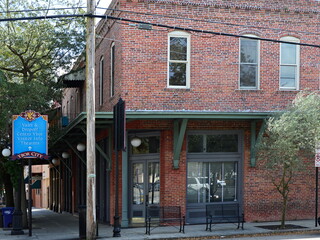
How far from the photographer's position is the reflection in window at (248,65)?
1930cm

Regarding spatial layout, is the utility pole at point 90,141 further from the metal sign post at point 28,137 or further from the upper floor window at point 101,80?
the upper floor window at point 101,80

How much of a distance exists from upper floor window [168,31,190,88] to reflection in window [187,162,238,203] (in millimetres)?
2944

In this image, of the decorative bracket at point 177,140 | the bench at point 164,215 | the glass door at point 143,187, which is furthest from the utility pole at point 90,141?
the glass door at point 143,187

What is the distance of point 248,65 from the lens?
63.5 ft

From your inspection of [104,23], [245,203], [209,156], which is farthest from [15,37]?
[245,203]

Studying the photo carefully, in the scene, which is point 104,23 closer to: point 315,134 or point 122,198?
point 122,198

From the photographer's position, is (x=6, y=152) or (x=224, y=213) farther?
(x=224, y=213)

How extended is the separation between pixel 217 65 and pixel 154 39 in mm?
2458

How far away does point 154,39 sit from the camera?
1836cm

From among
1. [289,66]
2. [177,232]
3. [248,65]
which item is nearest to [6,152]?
[177,232]

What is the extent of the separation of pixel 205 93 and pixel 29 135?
20.5 ft

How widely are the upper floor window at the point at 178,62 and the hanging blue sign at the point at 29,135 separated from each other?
472cm

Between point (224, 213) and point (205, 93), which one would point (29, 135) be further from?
point (224, 213)

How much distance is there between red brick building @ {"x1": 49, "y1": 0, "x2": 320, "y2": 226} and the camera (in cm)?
1820
